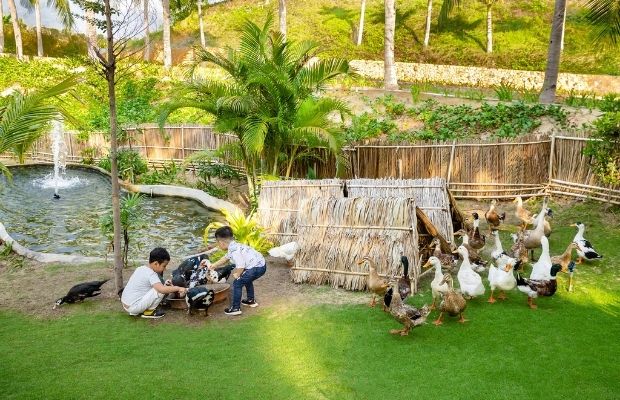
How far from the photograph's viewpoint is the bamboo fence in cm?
A: 1098

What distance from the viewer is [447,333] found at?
19.2ft

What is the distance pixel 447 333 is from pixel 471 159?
23.2ft

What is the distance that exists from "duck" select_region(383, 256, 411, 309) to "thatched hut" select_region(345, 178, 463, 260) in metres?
1.28

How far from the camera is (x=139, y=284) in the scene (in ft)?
20.6

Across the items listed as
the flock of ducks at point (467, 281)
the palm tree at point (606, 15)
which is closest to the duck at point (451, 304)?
the flock of ducks at point (467, 281)

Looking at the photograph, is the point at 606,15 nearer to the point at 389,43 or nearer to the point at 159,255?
the point at 389,43

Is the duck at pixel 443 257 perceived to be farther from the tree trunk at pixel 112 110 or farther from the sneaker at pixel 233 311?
the tree trunk at pixel 112 110

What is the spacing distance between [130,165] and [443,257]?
1263cm

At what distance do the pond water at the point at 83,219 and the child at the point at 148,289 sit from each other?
10.3 feet

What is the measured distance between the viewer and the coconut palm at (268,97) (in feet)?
36.3

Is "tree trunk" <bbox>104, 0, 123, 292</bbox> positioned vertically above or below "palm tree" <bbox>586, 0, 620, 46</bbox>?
below

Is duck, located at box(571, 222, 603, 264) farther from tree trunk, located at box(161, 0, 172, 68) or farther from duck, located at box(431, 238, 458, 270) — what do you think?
tree trunk, located at box(161, 0, 172, 68)

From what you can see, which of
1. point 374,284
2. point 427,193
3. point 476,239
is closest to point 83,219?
point 427,193

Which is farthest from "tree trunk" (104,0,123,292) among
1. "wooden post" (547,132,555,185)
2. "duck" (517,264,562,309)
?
"wooden post" (547,132,555,185)
